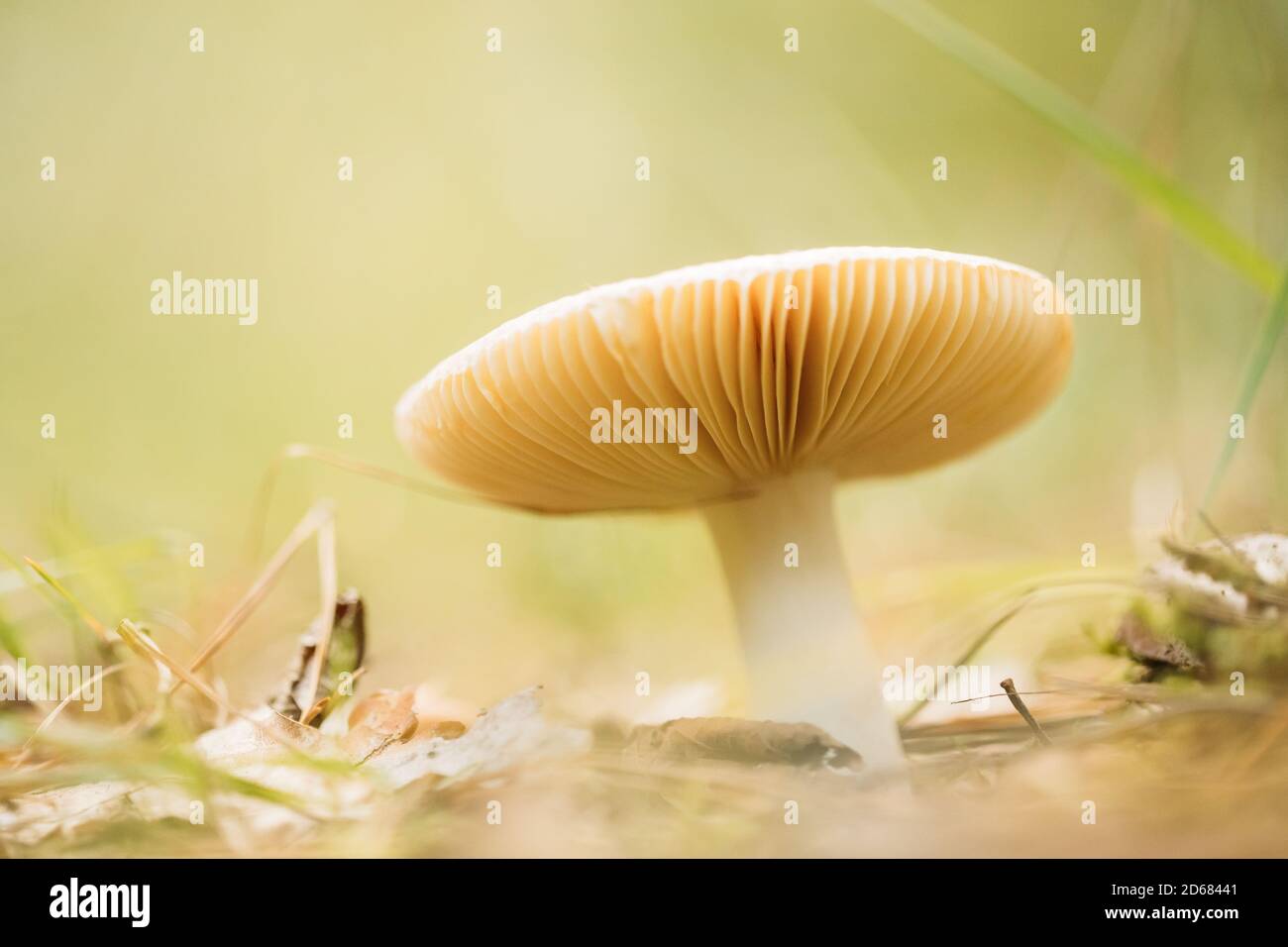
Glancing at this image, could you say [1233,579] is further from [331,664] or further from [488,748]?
[331,664]

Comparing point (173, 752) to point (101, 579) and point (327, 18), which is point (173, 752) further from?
point (327, 18)

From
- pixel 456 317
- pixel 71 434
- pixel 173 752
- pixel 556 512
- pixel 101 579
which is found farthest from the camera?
pixel 456 317

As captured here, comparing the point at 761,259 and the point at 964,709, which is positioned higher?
the point at 761,259

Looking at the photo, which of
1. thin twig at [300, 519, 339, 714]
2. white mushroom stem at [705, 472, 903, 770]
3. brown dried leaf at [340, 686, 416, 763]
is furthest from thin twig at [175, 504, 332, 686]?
white mushroom stem at [705, 472, 903, 770]
